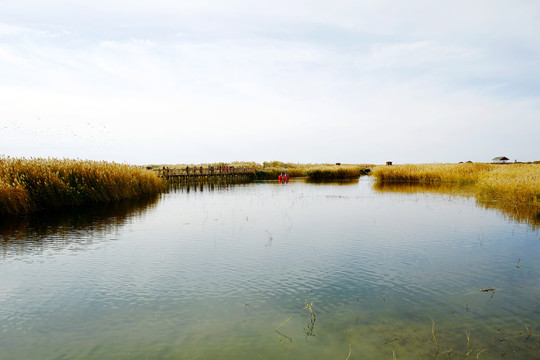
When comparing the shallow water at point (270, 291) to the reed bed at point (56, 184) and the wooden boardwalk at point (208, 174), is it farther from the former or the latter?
the wooden boardwalk at point (208, 174)

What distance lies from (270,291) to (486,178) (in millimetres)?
25467

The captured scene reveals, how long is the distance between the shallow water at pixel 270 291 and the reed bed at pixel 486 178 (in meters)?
8.05

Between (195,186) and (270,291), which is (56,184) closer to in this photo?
(270,291)

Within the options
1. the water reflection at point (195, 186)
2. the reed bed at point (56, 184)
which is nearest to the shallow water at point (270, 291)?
the reed bed at point (56, 184)

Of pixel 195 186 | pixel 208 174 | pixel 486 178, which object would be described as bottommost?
pixel 195 186

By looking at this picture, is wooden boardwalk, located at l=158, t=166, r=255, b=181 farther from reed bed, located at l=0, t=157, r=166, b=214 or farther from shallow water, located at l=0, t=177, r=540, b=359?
shallow water, located at l=0, t=177, r=540, b=359

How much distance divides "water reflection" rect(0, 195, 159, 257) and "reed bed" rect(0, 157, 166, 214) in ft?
2.81

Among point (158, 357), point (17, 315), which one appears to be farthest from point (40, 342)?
point (158, 357)

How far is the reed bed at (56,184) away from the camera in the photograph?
1814cm

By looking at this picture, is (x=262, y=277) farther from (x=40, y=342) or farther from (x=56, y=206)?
(x=56, y=206)

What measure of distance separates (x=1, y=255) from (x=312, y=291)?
359 inches

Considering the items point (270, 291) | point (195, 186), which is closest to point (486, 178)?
point (270, 291)

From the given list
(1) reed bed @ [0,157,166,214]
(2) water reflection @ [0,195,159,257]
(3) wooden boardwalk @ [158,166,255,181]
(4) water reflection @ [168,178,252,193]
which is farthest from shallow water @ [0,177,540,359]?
(3) wooden boardwalk @ [158,166,255,181]

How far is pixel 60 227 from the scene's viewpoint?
15367 mm
